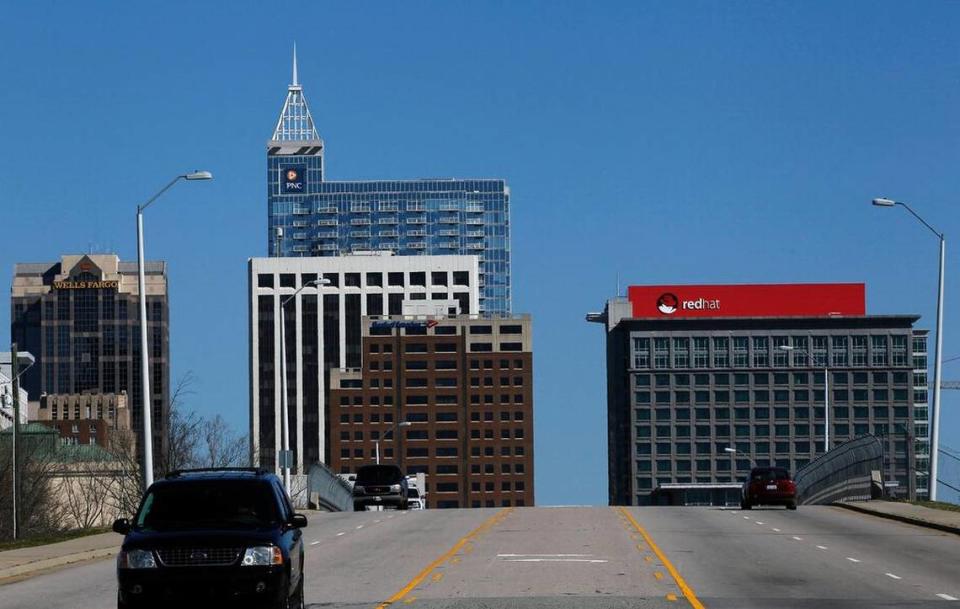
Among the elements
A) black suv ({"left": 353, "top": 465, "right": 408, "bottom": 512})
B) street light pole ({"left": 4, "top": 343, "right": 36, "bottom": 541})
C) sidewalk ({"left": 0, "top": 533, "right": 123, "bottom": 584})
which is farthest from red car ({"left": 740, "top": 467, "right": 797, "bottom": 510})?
street light pole ({"left": 4, "top": 343, "right": 36, "bottom": 541})

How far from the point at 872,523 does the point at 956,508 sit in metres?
5.06

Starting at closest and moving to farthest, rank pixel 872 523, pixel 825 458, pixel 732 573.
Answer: pixel 732 573
pixel 872 523
pixel 825 458

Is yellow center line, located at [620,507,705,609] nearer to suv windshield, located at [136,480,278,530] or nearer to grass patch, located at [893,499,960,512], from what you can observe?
suv windshield, located at [136,480,278,530]

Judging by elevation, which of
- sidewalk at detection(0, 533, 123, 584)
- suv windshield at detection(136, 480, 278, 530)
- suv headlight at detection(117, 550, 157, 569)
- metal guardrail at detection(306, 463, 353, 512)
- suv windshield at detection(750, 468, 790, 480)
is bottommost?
metal guardrail at detection(306, 463, 353, 512)

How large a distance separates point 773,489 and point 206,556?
3948 centimetres

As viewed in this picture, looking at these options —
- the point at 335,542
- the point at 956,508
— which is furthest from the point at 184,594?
the point at 956,508

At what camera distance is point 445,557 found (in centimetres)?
3155

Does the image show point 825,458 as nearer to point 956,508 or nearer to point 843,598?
point 956,508

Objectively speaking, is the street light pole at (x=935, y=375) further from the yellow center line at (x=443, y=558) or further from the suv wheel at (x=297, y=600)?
the suv wheel at (x=297, y=600)

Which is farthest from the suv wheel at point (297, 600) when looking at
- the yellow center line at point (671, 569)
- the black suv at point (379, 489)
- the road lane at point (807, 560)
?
the black suv at point (379, 489)

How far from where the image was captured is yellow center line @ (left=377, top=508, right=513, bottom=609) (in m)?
23.0

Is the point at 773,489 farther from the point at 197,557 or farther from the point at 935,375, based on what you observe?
the point at 197,557

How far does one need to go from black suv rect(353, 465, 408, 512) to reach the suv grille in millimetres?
43672

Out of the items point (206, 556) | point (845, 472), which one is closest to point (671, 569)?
point (206, 556)
